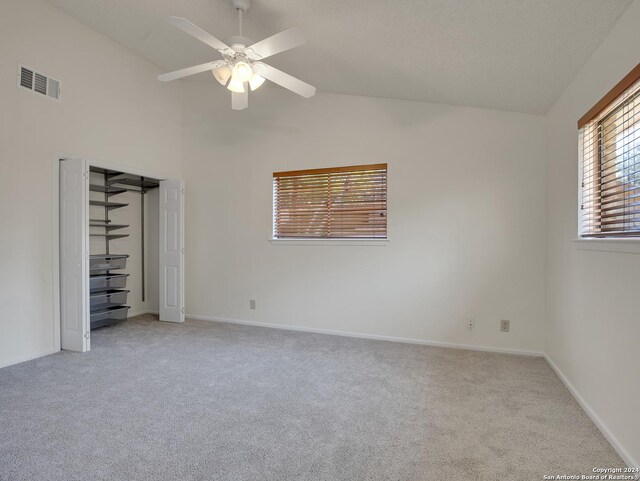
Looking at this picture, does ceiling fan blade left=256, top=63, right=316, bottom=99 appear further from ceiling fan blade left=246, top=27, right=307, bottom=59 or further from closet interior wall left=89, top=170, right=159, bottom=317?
closet interior wall left=89, top=170, right=159, bottom=317

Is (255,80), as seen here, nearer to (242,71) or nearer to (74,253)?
(242,71)

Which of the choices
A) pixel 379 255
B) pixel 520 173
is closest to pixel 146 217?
pixel 379 255

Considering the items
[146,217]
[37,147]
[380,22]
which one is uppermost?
[380,22]

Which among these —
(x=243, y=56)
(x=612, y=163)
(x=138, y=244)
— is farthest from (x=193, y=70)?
(x=138, y=244)

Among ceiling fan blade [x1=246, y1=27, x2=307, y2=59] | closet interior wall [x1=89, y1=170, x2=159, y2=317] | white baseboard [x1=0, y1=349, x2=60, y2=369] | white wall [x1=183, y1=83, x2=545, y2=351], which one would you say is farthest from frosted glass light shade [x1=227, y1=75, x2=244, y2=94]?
white baseboard [x1=0, y1=349, x2=60, y2=369]

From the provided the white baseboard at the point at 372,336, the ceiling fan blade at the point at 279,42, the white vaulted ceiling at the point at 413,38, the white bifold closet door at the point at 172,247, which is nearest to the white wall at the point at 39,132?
the white vaulted ceiling at the point at 413,38

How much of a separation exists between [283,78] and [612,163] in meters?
2.25

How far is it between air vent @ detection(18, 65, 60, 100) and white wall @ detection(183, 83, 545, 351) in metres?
1.64

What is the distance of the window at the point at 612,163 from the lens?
1840mm

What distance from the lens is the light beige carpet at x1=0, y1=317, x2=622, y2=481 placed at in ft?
5.66

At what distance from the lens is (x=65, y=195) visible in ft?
11.2

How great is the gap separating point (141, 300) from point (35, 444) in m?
3.37

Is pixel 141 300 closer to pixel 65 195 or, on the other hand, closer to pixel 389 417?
pixel 65 195

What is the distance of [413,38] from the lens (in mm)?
2447
